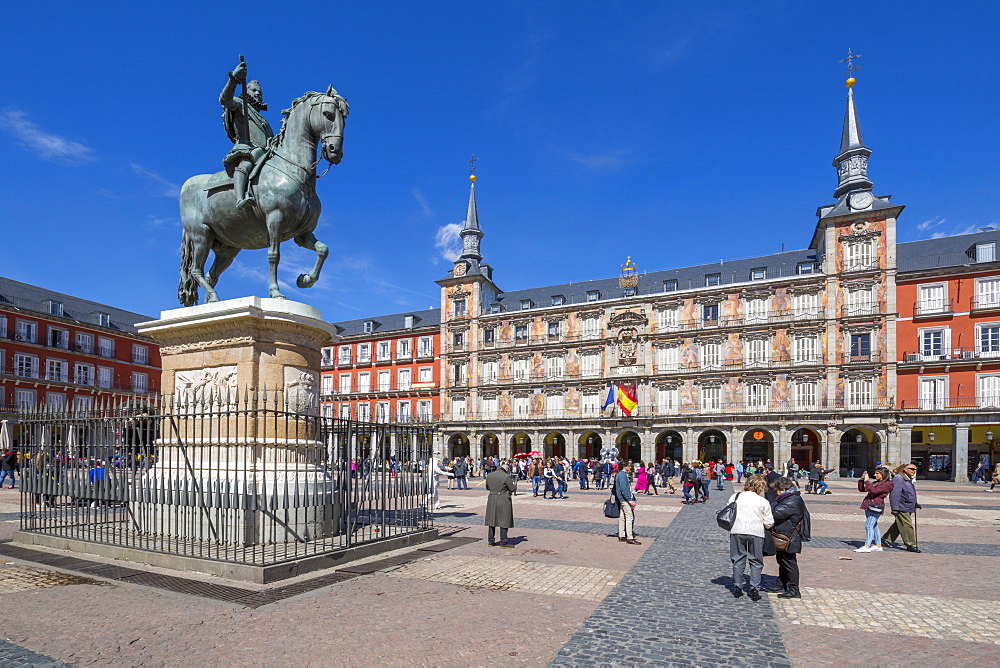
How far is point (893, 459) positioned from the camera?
3631 cm

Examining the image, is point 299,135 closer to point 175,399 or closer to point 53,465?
point 175,399

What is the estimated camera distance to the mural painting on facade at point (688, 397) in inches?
1686

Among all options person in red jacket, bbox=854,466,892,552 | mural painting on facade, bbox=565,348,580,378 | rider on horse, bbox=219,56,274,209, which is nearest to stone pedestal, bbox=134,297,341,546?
rider on horse, bbox=219,56,274,209

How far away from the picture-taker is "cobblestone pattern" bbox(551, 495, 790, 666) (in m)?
4.80

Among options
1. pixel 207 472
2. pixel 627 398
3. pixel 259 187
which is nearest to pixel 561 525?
pixel 207 472

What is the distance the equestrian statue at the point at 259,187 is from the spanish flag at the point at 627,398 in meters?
34.8

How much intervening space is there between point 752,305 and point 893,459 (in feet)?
41.1

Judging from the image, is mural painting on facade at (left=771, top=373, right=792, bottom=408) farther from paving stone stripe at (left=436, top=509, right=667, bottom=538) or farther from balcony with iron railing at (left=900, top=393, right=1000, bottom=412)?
paving stone stripe at (left=436, top=509, right=667, bottom=538)

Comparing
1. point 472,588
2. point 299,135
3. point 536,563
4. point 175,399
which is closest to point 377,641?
point 472,588

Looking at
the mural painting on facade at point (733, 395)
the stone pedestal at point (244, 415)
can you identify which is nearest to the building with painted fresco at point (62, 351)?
the stone pedestal at point (244, 415)

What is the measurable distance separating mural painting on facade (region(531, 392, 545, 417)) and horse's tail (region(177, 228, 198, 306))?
39.5 m

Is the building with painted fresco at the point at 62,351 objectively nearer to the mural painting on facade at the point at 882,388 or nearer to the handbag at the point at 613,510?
the handbag at the point at 613,510

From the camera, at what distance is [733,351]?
138 ft

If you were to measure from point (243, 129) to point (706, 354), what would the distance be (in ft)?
127
